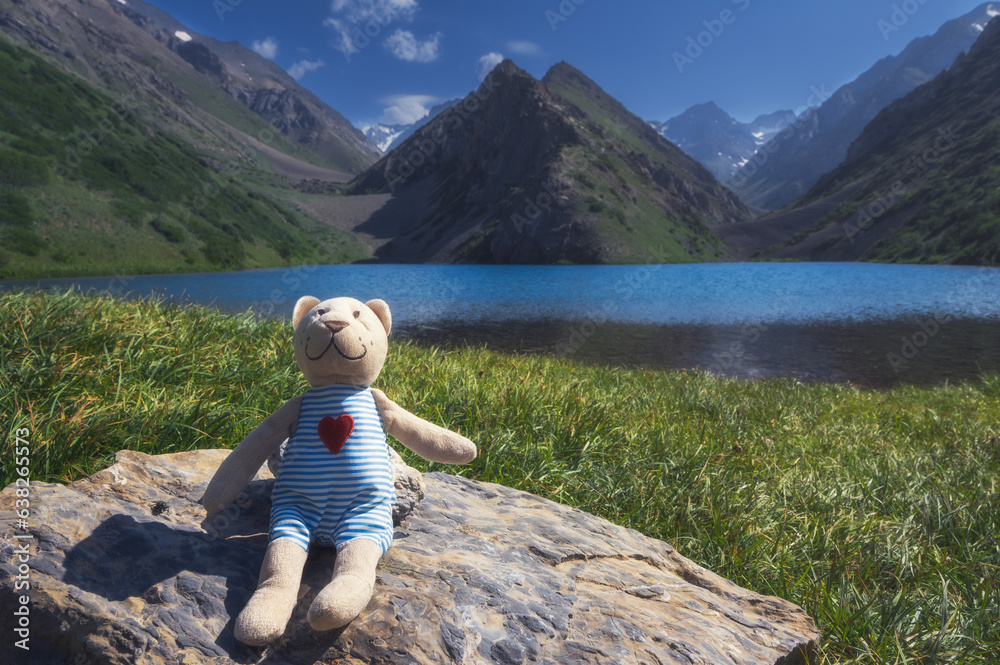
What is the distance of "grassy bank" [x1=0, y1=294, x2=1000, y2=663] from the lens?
10.6 feet

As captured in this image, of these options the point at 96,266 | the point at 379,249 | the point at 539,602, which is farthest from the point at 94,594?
the point at 379,249

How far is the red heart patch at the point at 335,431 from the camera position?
240cm

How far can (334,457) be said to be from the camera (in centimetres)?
240

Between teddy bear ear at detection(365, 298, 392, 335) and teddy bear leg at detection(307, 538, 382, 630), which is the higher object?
teddy bear ear at detection(365, 298, 392, 335)

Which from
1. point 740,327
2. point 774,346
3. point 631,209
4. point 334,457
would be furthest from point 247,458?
point 631,209

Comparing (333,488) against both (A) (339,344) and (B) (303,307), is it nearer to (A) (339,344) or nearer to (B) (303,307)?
(A) (339,344)

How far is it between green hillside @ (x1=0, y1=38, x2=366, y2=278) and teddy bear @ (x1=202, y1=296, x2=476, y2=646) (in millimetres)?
75341

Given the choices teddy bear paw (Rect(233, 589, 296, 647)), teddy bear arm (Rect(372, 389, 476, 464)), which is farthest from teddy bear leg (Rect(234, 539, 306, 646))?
teddy bear arm (Rect(372, 389, 476, 464))

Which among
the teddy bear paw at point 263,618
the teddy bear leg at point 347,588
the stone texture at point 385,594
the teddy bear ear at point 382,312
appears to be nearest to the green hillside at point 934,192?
the stone texture at point 385,594

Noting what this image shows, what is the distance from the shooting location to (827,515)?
4.48 m

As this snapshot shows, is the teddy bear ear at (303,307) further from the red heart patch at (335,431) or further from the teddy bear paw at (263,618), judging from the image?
the teddy bear paw at (263,618)

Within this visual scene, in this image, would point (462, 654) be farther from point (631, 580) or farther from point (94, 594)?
point (94, 594)

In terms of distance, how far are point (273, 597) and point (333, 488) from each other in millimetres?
530

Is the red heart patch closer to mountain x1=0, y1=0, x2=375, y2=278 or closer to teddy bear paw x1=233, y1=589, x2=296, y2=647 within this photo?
teddy bear paw x1=233, y1=589, x2=296, y2=647
